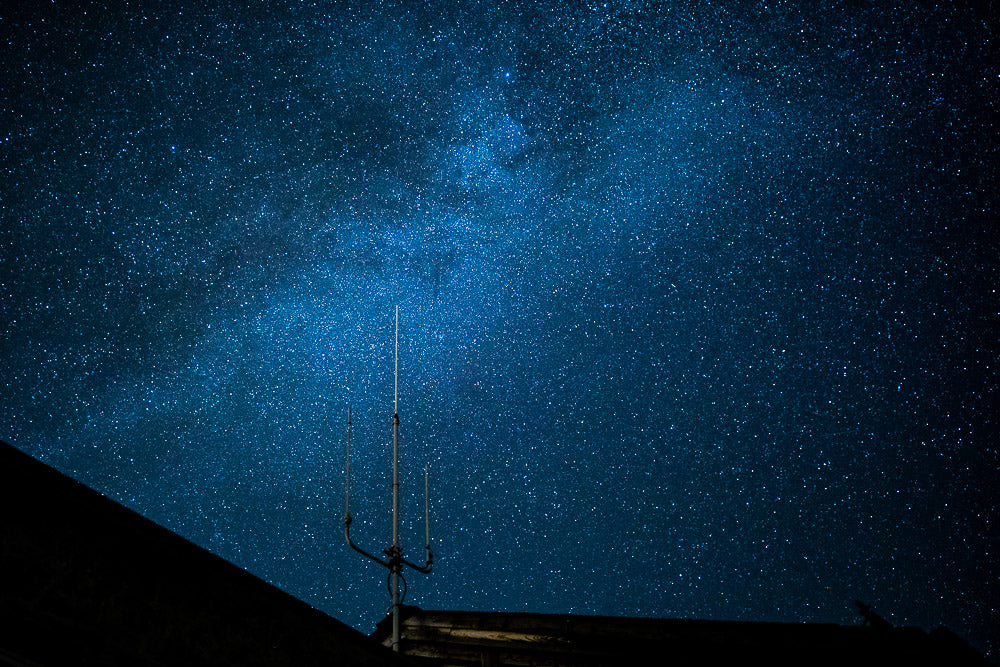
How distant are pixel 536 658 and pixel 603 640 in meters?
0.98

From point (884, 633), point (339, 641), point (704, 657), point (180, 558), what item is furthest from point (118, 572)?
point (884, 633)

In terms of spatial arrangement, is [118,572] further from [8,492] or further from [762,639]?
[762,639]

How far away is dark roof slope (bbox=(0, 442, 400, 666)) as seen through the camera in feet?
8.60

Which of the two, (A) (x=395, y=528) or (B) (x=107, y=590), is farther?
(A) (x=395, y=528)

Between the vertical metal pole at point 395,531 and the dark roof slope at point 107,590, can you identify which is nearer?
the dark roof slope at point 107,590

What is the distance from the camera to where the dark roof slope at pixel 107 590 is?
8.60ft

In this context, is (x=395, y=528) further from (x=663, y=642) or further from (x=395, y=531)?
(x=663, y=642)

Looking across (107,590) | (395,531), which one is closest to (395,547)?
(395,531)

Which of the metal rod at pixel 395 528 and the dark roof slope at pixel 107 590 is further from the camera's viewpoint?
the metal rod at pixel 395 528

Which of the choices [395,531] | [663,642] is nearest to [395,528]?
[395,531]

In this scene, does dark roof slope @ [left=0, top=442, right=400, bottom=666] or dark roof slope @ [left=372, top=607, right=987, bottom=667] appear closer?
dark roof slope @ [left=0, top=442, right=400, bottom=666]

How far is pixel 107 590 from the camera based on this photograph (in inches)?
114

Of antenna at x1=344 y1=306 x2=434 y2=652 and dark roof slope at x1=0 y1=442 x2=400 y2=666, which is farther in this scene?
antenna at x1=344 y1=306 x2=434 y2=652

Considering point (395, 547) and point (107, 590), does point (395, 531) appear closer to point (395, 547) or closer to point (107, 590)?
point (395, 547)
